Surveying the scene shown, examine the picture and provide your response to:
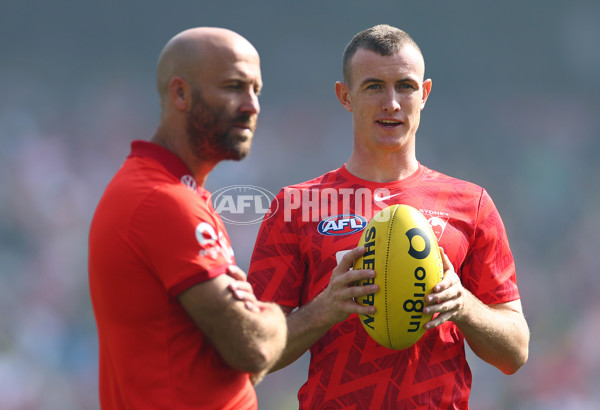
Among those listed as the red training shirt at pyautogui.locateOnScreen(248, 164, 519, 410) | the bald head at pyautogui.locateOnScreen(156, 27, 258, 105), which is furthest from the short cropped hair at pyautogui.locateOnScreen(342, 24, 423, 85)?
Answer: the bald head at pyautogui.locateOnScreen(156, 27, 258, 105)

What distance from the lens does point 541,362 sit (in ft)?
30.7

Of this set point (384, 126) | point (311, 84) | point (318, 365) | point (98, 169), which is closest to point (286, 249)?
point (318, 365)

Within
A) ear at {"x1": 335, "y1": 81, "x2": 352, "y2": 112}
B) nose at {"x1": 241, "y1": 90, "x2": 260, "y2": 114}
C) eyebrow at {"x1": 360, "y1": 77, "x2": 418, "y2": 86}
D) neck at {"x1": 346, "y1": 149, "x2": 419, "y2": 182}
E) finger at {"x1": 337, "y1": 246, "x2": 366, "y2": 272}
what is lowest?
finger at {"x1": 337, "y1": 246, "x2": 366, "y2": 272}

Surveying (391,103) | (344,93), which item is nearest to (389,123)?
(391,103)

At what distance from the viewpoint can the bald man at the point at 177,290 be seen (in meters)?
2.21

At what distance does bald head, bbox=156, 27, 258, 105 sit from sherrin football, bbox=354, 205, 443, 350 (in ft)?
3.03

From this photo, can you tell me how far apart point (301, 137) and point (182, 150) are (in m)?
8.43

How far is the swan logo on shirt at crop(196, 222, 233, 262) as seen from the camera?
7.34 feet

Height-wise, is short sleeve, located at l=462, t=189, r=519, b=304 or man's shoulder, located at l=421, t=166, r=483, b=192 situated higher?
man's shoulder, located at l=421, t=166, r=483, b=192

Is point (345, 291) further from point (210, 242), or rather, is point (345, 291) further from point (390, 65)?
point (390, 65)

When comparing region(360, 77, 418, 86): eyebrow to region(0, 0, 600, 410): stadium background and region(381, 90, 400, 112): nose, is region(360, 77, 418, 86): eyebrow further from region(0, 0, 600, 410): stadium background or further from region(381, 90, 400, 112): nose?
region(0, 0, 600, 410): stadium background

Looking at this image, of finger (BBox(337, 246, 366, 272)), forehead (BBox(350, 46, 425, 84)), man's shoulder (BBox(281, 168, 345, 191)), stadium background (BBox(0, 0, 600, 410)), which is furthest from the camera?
stadium background (BBox(0, 0, 600, 410))

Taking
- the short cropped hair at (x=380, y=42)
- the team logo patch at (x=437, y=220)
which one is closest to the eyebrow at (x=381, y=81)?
the short cropped hair at (x=380, y=42)

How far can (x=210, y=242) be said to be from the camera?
2266mm
